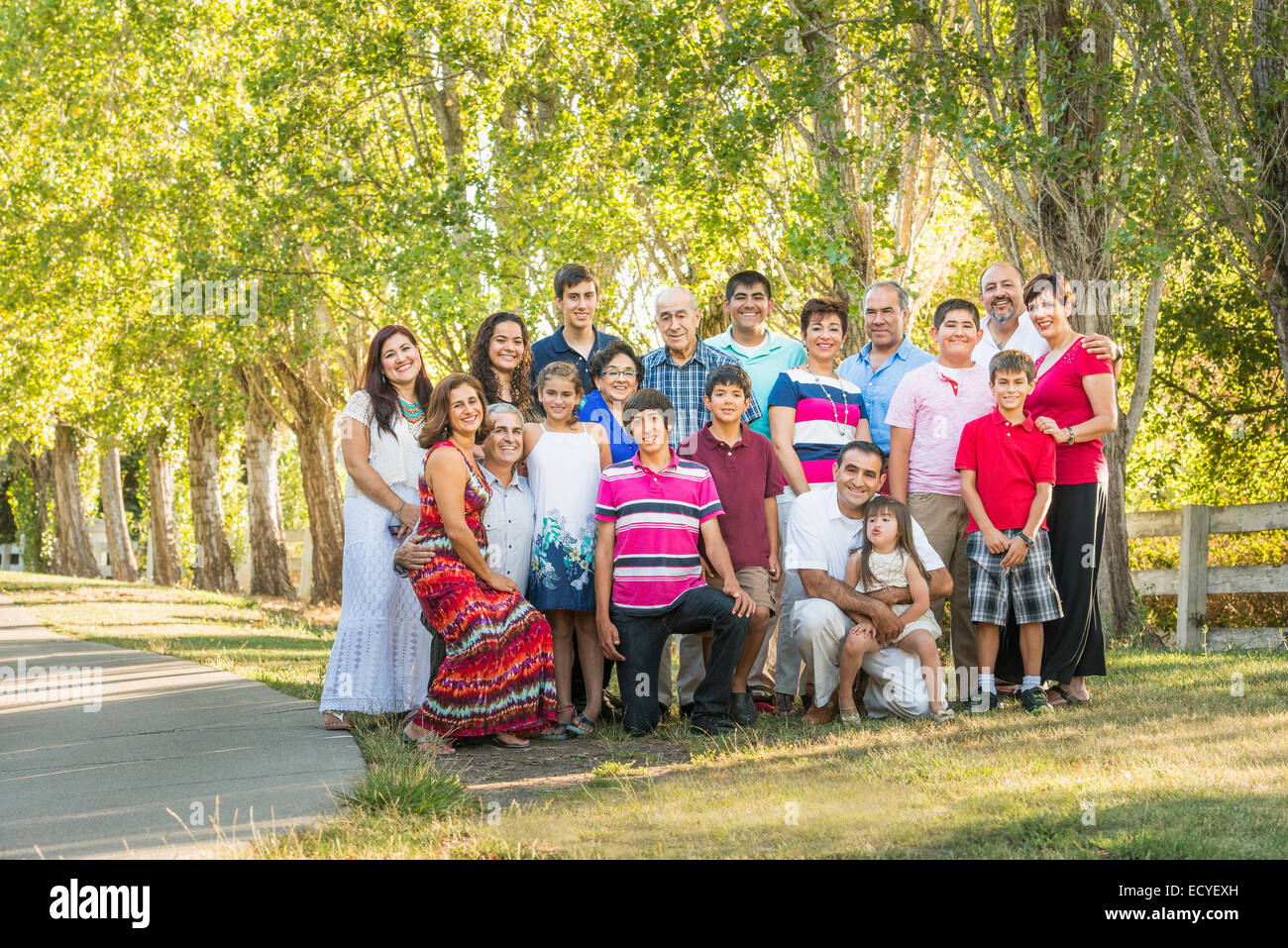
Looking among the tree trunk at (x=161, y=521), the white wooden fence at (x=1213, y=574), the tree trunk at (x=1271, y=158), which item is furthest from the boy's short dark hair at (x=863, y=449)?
the tree trunk at (x=161, y=521)

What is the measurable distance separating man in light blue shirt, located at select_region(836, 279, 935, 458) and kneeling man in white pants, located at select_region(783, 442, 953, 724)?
616 millimetres

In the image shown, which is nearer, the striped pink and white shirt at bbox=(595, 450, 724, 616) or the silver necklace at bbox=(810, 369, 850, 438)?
the striped pink and white shirt at bbox=(595, 450, 724, 616)

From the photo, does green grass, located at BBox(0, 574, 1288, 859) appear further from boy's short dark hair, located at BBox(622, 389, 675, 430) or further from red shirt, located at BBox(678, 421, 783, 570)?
boy's short dark hair, located at BBox(622, 389, 675, 430)

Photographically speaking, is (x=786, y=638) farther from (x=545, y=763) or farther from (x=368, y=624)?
(x=368, y=624)

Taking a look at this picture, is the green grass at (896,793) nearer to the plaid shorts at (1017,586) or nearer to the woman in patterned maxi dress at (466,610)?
the woman in patterned maxi dress at (466,610)

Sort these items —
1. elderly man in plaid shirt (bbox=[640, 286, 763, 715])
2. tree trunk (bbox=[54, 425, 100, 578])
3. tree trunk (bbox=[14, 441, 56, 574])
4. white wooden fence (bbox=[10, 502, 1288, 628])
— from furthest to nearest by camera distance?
1. tree trunk (bbox=[14, 441, 56, 574])
2. tree trunk (bbox=[54, 425, 100, 578])
3. white wooden fence (bbox=[10, 502, 1288, 628])
4. elderly man in plaid shirt (bbox=[640, 286, 763, 715])

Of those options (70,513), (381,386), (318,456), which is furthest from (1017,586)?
(70,513)

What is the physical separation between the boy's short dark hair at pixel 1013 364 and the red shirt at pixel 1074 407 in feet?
1.01

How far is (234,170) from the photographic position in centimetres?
1549

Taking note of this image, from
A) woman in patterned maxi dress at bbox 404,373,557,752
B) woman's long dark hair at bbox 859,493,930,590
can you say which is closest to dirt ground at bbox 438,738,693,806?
woman in patterned maxi dress at bbox 404,373,557,752

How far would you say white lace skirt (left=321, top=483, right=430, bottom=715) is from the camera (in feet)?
21.5

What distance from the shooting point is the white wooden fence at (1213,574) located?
11.5m
